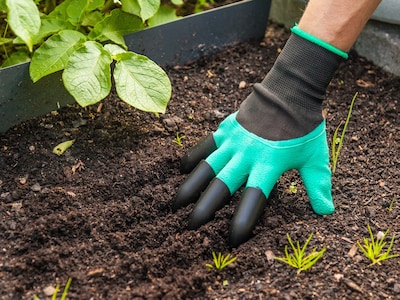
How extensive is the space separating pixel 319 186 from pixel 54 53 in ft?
2.50

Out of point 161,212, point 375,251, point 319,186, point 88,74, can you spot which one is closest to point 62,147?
point 88,74

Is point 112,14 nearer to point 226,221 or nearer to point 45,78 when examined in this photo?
point 45,78

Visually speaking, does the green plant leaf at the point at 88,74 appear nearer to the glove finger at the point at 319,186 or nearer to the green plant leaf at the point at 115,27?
the green plant leaf at the point at 115,27

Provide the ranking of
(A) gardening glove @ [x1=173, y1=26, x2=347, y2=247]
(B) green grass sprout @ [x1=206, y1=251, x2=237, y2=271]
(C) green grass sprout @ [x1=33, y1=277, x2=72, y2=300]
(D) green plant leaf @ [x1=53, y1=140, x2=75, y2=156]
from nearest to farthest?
(C) green grass sprout @ [x1=33, y1=277, x2=72, y2=300] → (B) green grass sprout @ [x1=206, y1=251, x2=237, y2=271] → (A) gardening glove @ [x1=173, y1=26, x2=347, y2=247] → (D) green plant leaf @ [x1=53, y1=140, x2=75, y2=156]

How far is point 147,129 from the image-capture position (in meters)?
1.65

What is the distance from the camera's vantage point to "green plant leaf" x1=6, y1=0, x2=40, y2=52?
1286mm

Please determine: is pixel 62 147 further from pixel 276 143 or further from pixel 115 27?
pixel 276 143

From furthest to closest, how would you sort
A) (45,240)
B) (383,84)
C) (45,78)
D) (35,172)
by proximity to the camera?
(383,84)
(45,78)
(35,172)
(45,240)

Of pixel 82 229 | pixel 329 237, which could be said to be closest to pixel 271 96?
pixel 329 237

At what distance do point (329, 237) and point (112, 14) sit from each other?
87cm

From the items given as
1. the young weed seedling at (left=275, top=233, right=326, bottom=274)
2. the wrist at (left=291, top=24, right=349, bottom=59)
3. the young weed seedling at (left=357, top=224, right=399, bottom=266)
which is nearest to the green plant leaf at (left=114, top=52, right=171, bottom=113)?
the wrist at (left=291, top=24, right=349, bottom=59)

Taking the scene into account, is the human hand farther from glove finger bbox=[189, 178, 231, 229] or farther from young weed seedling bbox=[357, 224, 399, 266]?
young weed seedling bbox=[357, 224, 399, 266]

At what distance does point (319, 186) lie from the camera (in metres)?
1.36

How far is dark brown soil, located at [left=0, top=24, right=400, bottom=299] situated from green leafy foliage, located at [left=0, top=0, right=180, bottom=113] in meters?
0.19
